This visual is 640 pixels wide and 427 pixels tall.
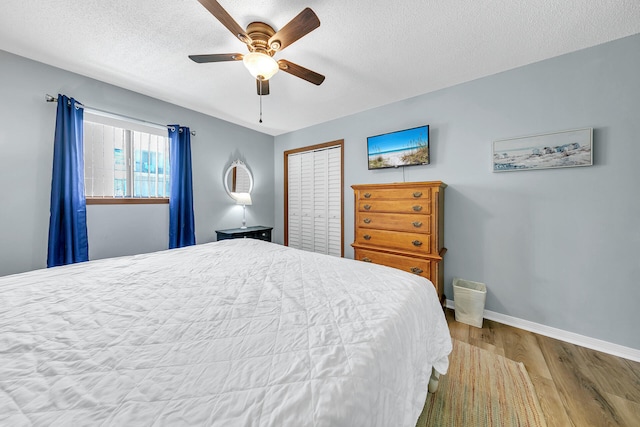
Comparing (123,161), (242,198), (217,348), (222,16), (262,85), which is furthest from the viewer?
(242,198)

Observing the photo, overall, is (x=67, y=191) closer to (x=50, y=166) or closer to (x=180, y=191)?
(x=50, y=166)

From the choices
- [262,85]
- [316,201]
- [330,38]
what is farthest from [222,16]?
[316,201]

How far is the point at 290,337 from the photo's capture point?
84 centimetres

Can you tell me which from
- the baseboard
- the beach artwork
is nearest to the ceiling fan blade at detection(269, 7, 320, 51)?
the beach artwork

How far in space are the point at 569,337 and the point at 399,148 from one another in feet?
8.24

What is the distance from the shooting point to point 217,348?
78cm

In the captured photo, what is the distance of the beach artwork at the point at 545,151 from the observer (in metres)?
1.99

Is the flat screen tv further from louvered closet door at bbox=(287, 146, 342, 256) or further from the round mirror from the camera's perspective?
the round mirror

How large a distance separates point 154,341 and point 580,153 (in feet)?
10.8

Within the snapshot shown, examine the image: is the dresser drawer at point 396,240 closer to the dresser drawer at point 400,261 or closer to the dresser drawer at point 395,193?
the dresser drawer at point 400,261

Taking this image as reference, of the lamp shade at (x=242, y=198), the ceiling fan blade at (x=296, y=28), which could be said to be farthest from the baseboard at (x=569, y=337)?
the lamp shade at (x=242, y=198)

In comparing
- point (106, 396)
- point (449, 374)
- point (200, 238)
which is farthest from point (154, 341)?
point (200, 238)

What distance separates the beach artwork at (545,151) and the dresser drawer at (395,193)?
788mm

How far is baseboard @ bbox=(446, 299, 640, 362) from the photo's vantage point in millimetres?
1853
